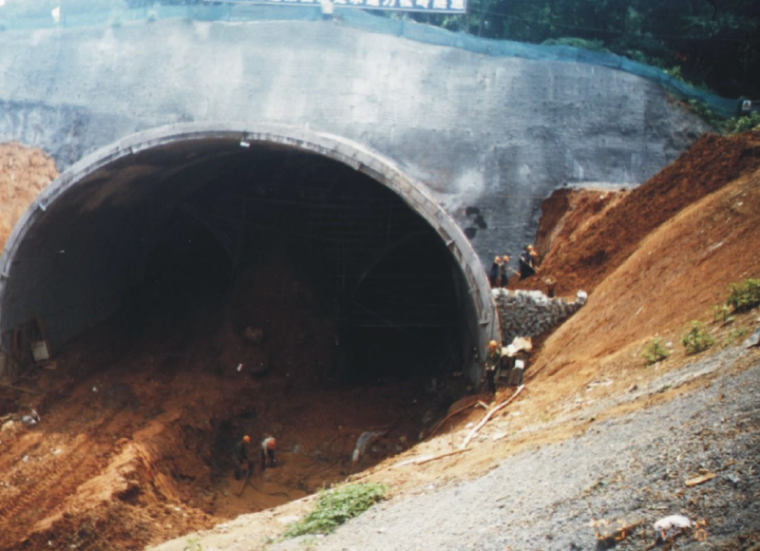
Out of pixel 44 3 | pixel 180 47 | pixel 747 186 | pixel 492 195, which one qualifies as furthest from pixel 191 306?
pixel 44 3

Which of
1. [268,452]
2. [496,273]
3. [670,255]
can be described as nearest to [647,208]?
[670,255]

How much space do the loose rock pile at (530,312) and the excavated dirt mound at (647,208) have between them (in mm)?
840

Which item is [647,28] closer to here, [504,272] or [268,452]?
[504,272]

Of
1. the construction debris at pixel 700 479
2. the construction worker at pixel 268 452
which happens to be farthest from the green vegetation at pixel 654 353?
the construction worker at pixel 268 452

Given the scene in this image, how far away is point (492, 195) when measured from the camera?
2214cm

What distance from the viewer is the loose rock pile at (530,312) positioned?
1484cm

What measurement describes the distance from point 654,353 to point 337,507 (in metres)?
4.32

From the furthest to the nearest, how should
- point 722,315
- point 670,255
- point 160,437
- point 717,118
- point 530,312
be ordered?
point 717,118 < point 530,312 < point 160,437 < point 670,255 < point 722,315

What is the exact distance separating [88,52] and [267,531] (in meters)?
20.8

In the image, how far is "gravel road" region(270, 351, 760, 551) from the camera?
6324mm

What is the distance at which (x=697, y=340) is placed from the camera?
1002 cm

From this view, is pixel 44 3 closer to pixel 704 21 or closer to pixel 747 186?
pixel 704 21

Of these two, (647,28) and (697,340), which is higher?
(647,28)

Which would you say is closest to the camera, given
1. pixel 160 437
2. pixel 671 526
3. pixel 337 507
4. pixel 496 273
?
pixel 671 526
